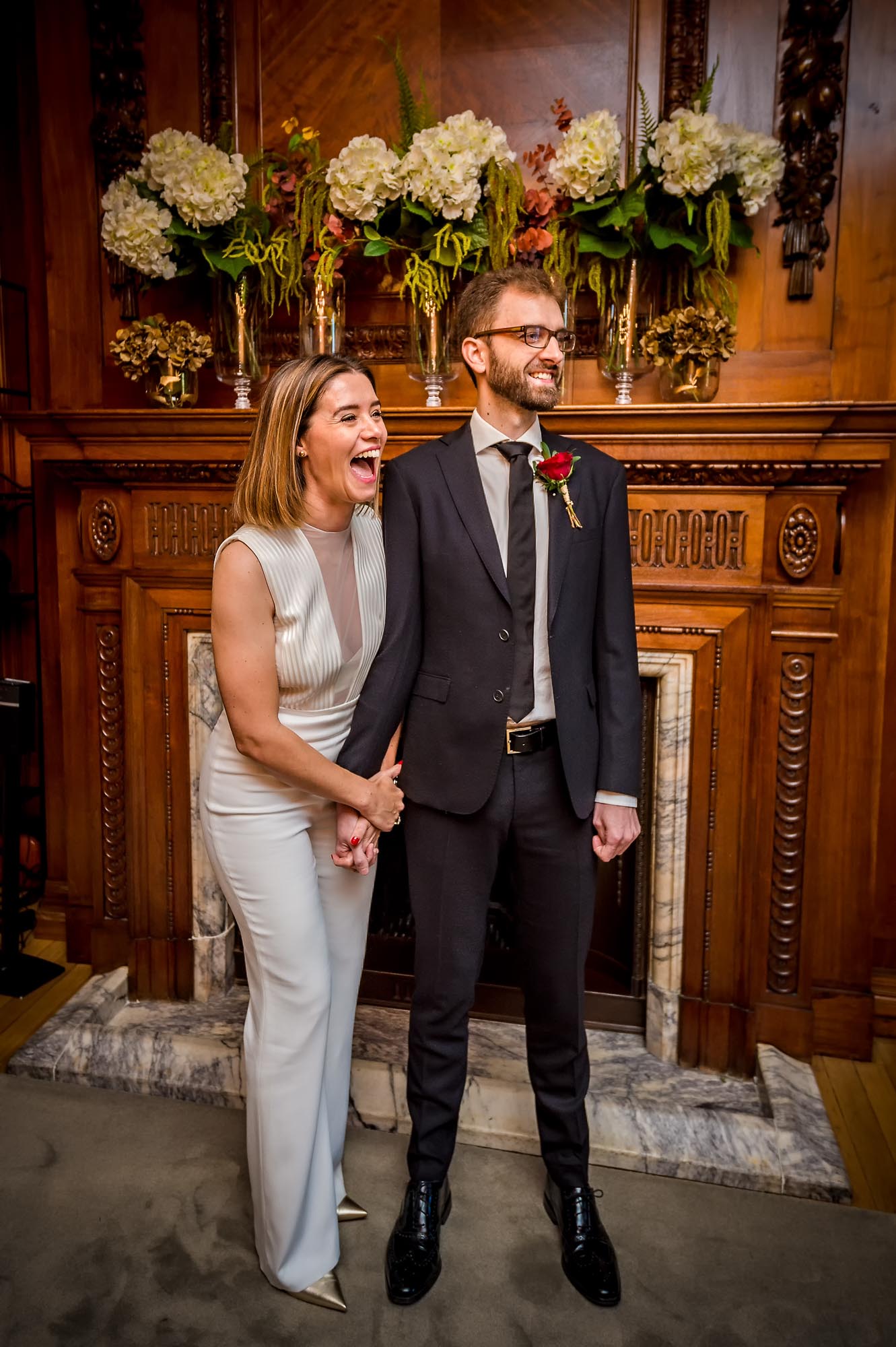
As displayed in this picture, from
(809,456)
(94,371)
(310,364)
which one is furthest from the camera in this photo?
(94,371)

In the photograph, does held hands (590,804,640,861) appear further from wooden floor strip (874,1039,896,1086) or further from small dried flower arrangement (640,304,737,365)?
wooden floor strip (874,1039,896,1086)

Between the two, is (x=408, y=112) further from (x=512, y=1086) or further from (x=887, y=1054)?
(x=887, y=1054)

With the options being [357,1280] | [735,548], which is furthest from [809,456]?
[357,1280]

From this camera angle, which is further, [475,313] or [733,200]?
[733,200]

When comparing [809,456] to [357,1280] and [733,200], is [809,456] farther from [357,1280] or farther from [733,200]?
[357,1280]

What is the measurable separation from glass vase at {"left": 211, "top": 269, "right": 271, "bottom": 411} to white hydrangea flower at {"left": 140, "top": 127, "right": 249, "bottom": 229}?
0.59ft

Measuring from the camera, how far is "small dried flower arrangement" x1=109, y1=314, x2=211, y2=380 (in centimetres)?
273

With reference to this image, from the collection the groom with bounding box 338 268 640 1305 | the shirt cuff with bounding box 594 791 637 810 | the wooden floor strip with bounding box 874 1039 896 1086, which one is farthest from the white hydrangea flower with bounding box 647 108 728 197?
the wooden floor strip with bounding box 874 1039 896 1086

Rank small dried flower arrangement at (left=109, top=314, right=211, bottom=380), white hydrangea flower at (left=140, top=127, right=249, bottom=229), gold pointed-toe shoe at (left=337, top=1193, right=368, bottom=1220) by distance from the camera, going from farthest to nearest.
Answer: small dried flower arrangement at (left=109, top=314, right=211, bottom=380) < white hydrangea flower at (left=140, top=127, right=249, bottom=229) < gold pointed-toe shoe at (left=337, top=1193, right=368, bottom=1220)

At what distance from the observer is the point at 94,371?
10.1 ft

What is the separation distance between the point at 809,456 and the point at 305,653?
1.37m

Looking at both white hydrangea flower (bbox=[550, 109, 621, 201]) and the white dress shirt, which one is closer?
the white dress shirt

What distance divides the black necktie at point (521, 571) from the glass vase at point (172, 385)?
127 cm

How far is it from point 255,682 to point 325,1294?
46.7 inches
